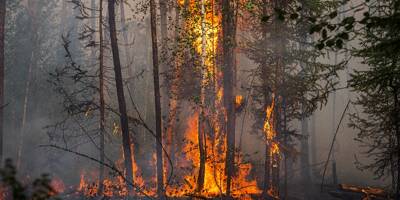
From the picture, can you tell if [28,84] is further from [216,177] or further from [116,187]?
[216,177]

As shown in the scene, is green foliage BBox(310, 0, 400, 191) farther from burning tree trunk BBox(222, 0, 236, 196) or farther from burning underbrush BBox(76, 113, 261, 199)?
burning underbrush BBox(76, 113, 261, 199)

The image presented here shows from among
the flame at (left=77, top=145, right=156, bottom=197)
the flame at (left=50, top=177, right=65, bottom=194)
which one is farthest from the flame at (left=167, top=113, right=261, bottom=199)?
the flame at (left=50, top=177, right=65, bottom=194)

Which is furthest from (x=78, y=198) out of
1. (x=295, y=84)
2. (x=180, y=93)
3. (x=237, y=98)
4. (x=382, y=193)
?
(x=382, y=193)

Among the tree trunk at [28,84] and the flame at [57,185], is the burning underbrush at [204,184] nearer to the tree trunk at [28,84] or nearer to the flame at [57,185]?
the flame at [57,185]

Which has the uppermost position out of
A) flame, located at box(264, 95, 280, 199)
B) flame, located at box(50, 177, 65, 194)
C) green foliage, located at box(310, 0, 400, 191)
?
green foliage, located at box(310, 0, 400, 191)

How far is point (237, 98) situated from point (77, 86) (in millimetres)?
17487

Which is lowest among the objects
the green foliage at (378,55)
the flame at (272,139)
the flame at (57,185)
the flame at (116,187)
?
the flame at (57,185)

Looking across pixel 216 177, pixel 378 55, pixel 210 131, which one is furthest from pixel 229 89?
pixel 378 55

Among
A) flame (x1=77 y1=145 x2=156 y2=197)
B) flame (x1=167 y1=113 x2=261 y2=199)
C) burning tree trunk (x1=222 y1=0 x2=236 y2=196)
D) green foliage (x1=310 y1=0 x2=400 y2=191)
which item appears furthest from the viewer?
flame (x1=77 y1=145 x2=156 y2=197)

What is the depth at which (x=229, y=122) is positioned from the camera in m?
18.5

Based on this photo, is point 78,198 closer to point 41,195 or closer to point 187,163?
point 187,163

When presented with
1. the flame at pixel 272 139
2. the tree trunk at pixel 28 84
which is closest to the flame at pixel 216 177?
the flame at pixel 272 139

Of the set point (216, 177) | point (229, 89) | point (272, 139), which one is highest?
point (229, 89)

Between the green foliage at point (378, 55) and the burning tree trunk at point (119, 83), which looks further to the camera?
the burning tree trunk at point (119, 83)
